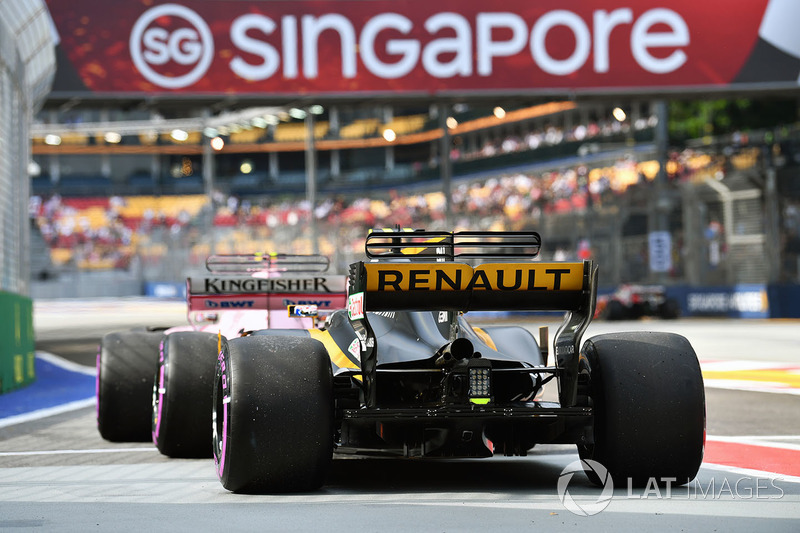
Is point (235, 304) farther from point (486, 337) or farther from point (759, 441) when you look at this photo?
point (759, 441)

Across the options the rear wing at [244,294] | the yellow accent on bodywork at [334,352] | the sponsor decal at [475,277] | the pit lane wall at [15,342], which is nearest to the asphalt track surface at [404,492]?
the yellow accent on bodywork at [334,352]

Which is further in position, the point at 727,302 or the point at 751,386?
the point at 727,302

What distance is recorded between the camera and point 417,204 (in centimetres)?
4856

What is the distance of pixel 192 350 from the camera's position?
7906 millimetres

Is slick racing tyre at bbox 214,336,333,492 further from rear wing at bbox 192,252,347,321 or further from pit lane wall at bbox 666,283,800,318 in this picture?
pit lane wall at bbox 666,283,800,318

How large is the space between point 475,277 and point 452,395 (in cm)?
60

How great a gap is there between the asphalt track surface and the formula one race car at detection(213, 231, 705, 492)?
193 mm

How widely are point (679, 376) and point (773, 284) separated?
91.5ft

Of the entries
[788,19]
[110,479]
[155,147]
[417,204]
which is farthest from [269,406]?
[155,147]

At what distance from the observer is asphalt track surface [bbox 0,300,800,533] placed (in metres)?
5.09

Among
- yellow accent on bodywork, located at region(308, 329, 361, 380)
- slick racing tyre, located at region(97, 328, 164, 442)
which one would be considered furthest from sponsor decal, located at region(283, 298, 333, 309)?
yellow accent on bodywork, located at region(308, 329, 361, 380)

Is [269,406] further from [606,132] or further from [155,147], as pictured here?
[155,147]

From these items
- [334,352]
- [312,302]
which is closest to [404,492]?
[334,352]

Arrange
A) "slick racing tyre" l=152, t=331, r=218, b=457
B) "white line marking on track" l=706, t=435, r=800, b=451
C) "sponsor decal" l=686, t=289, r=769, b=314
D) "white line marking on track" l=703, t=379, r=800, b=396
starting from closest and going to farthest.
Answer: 1. "slick racing tyre" l=152, t=331, r=218, b=457
2. "white line marking on track" l=706, t=435, r=800, b=451
3. "white line marking on track" l=703, t=379, r=800, b=396
4. "sponsor decal" l=686, t=289, r=769, b=314
